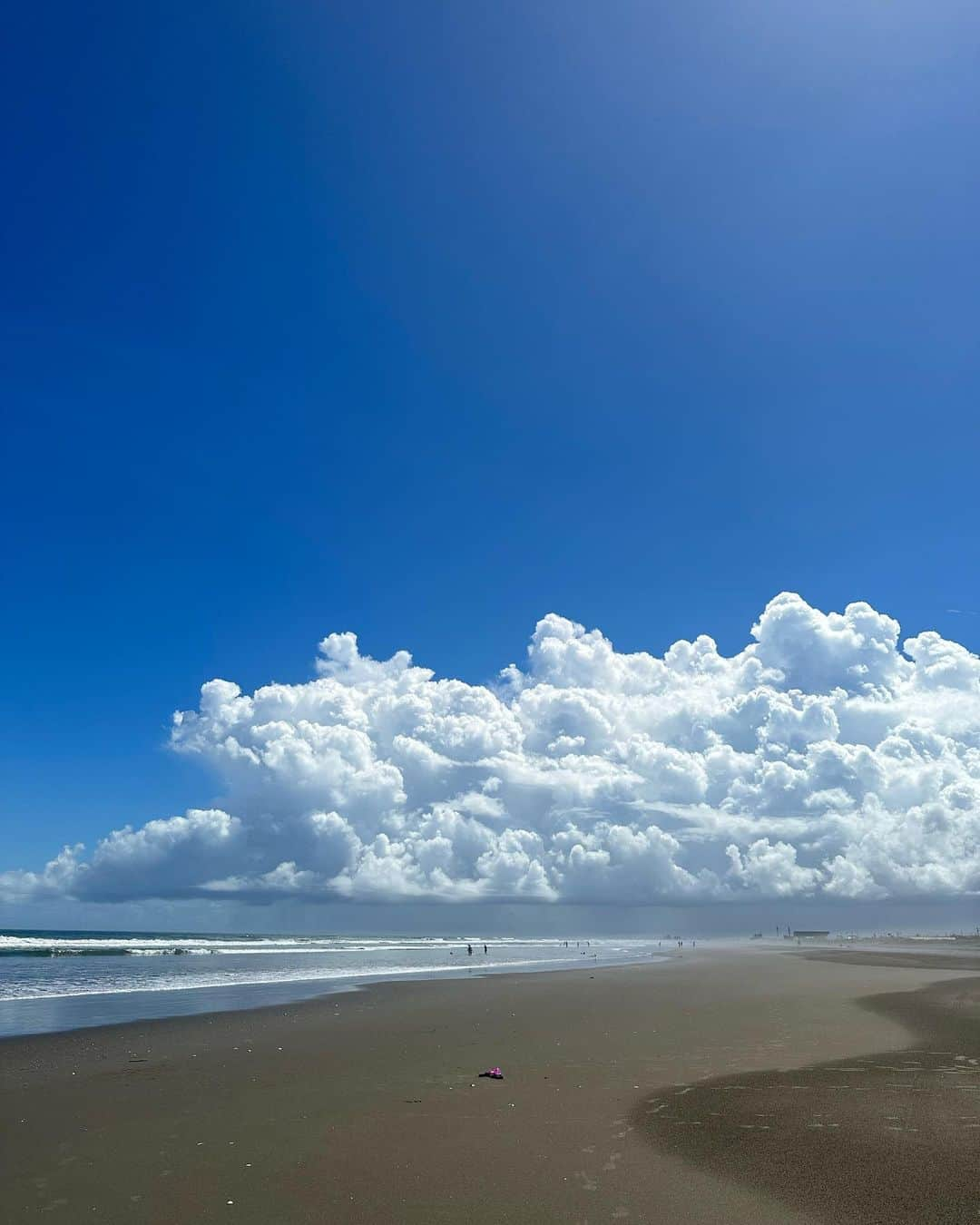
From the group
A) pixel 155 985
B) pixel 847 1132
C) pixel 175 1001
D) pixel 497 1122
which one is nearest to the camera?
pixel 847 1132

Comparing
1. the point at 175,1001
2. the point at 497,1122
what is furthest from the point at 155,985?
the point at 497,1122

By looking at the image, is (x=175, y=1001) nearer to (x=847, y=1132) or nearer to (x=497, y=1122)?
(x=497, y=1122)

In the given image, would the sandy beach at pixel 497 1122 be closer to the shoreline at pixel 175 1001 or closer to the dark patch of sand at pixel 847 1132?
the dark patch of sand at pixel 847 1132

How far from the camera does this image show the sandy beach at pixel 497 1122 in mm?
9375

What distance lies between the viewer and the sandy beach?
30.8ft

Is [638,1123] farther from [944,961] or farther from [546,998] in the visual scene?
[944,961]

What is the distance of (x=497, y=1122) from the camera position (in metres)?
12.8

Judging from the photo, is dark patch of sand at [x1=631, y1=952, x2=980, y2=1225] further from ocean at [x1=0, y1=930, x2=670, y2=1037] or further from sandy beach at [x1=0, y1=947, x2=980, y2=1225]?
ocean at [x1=0, y1=930, x2=670, y2=1037]

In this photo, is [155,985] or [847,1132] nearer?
[847,1132]

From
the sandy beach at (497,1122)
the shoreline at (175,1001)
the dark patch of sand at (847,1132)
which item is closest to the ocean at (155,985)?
the shoreline at (175,1001)

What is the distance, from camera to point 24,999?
34.2 m

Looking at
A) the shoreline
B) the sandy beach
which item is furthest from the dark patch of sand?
the shoreline

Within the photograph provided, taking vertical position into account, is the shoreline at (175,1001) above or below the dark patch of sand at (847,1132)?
below

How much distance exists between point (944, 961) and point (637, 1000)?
52646 mm
